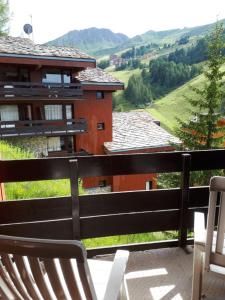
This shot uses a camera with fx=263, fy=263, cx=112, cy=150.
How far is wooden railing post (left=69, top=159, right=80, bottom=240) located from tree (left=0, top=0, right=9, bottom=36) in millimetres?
13658

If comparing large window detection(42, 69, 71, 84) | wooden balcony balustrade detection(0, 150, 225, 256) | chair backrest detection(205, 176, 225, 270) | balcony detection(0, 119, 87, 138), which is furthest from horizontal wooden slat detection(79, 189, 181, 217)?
large window detection(42, 69, 71, 84)

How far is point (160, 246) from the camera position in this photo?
2.22 m

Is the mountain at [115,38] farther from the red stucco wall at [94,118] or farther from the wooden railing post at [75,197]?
the wooden railing post at [75,197]

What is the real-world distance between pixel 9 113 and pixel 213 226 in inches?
496

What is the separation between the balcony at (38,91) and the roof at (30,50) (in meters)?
1.32

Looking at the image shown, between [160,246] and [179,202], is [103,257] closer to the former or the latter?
[160,246]

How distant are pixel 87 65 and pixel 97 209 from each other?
10.9 m

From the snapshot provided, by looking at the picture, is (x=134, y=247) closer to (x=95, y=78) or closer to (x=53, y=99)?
(x=53, y=99)

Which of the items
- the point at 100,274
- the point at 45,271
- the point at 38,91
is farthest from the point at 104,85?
the point at 45,271

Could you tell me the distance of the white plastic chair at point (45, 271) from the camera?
0.76 metres

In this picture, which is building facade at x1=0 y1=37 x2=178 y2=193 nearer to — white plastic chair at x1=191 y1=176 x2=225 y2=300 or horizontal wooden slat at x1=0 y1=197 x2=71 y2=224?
horizontal wooden slat at x1=0 y1=197 x2=71 y2=224

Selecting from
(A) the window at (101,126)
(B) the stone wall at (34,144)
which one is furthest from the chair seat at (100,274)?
(A) the window at (101,126)

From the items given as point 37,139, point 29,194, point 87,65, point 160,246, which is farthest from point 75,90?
point 160,246

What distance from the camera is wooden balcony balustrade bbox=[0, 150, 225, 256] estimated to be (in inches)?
72.2
